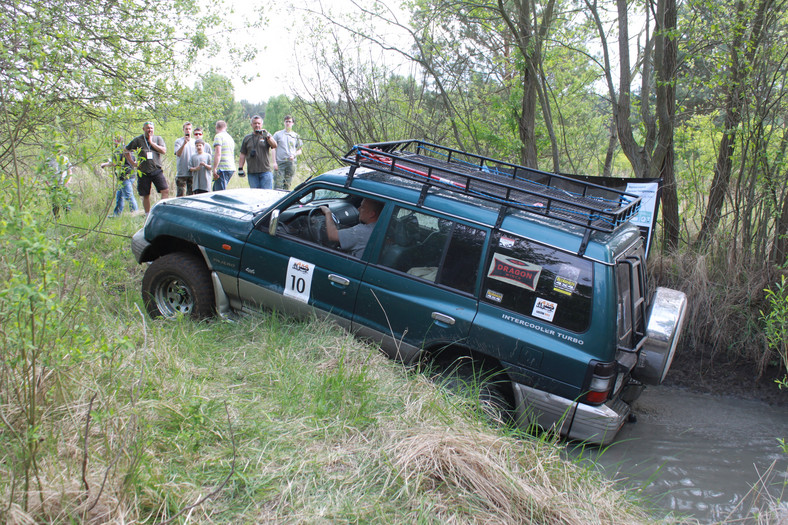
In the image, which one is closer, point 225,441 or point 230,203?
point 225,441

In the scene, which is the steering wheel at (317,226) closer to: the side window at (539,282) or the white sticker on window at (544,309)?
the side window at (539,282)

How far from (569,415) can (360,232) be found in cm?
205

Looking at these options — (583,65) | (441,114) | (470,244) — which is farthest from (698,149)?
(470,244)

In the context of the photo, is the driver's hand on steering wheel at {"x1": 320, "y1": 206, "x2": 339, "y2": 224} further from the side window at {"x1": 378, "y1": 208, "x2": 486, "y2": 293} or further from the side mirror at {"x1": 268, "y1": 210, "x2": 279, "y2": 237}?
the side window at {"x1": 378, "y1": 208, "x2": 486, "y2": 293}

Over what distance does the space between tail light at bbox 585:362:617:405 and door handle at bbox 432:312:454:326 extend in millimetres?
978

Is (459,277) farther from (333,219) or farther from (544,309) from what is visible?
(333,219)

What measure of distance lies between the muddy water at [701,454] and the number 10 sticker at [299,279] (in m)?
2.39

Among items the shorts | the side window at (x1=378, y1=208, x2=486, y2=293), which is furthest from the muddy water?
the shorts

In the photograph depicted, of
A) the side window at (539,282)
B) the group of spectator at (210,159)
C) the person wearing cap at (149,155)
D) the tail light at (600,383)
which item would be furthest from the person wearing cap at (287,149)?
the tail light at (600,383)

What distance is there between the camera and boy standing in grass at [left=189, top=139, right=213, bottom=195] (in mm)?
9531

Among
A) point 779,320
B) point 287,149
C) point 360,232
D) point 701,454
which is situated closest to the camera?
point 779,320

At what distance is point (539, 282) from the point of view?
148 inches

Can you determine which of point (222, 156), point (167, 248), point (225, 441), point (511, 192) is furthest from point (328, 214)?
point (222, 156)

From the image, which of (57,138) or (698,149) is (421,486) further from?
(698,149)
